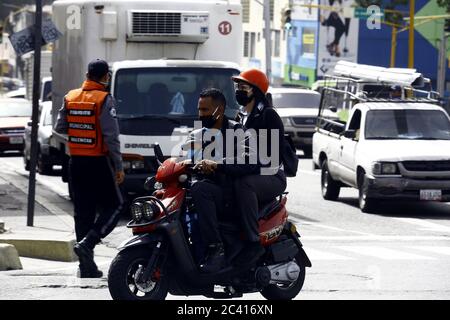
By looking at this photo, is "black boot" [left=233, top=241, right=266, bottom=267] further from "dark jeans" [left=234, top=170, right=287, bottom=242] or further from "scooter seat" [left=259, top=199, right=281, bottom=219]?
"scooter seat" [left=259, top=199, right=281, bottom=219]

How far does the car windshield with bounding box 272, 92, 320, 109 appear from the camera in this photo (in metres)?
39.2

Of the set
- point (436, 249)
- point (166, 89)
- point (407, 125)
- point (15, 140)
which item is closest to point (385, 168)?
point (407, 125)

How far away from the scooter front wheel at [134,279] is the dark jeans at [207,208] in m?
0.43

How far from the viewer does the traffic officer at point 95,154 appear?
1253 centimetres

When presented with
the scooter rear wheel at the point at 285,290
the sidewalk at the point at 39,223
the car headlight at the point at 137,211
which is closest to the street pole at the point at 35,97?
the sidewalk at the point at 39,223

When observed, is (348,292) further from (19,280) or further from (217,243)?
(19,280)

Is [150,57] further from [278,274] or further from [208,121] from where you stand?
[278,274]

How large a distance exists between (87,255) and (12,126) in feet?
85.7

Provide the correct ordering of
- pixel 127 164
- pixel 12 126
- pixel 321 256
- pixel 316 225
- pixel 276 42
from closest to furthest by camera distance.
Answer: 1. pixel 321 256
2. pixel 316 225
3. pixel 127 164
4. pixel 12 126
5. pixel 276 42

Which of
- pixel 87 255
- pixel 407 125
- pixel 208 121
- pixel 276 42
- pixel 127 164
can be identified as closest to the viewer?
pixel 208 121

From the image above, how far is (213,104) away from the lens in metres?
10.8

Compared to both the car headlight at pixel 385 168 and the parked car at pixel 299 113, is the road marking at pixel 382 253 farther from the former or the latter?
the parked car at pixel 299 113

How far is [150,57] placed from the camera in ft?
71.1

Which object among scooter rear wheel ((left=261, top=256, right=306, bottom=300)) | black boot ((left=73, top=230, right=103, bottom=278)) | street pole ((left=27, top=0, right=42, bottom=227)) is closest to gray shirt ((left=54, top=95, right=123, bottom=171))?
black boot ((left=73, top=230, right=103, bottom=278))
